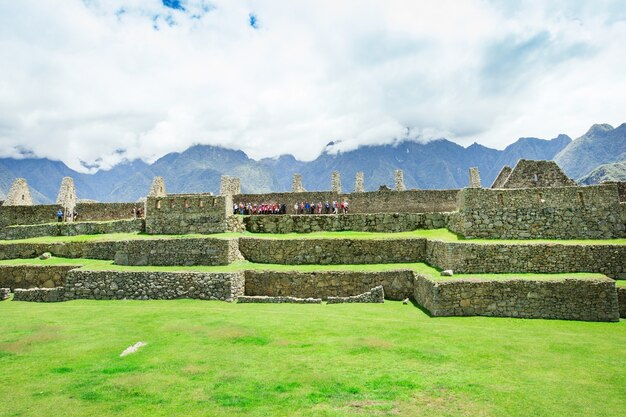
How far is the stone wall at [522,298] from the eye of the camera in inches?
557

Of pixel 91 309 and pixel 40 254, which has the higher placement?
pixel 40 254

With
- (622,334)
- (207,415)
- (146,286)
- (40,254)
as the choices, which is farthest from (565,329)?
(40,254)

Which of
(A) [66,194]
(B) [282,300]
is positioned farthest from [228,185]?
(B) [282,300]

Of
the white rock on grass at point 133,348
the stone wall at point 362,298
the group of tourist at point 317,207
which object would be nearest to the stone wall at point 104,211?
the group of tourist at point 317,207

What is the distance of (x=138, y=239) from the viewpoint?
73.2 feet

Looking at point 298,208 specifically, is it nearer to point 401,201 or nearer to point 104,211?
point 401,201

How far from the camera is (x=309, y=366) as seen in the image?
9219mm

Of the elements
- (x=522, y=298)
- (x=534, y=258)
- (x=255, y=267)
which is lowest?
(x=522, y=298)

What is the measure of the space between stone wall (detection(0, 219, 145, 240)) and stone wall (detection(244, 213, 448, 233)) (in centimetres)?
818

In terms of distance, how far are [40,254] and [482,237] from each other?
2408cm

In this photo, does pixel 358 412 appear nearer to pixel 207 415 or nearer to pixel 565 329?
pixel 207 415

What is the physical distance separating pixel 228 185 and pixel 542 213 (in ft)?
75.4

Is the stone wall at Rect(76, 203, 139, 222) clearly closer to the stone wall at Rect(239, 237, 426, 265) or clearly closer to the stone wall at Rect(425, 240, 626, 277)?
the stone wall at Rect(239, 237, 426, 265)

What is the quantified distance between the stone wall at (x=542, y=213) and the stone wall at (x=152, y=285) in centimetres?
1117
